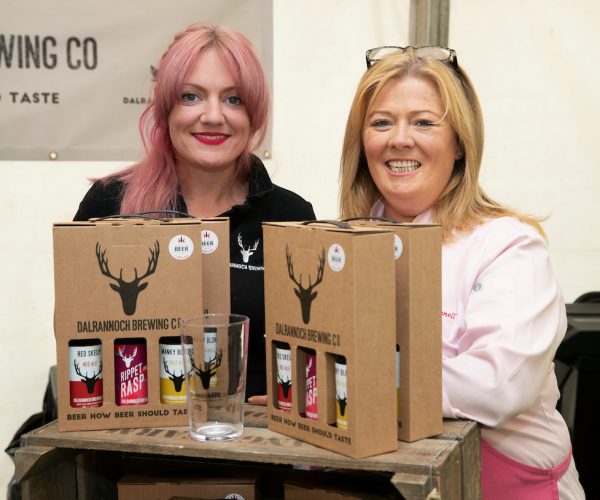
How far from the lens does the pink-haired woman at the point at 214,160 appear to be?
163 cm

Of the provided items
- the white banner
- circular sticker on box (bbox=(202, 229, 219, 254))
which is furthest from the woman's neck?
the white banner

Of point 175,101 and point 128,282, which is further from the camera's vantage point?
point 175,101

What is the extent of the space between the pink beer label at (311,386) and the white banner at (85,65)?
1.56 meters

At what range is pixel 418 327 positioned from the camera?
3.68 ft

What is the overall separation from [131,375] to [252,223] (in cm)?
58

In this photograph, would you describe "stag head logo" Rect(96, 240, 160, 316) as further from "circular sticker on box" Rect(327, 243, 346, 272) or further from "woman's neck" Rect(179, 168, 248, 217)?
"woman's neck" Rect(179, 168, 248, 217)

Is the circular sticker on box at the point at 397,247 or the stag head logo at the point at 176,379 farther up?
the circular sticker on box at the point at 397,247

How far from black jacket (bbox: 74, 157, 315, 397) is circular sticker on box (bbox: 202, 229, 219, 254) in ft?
1.04

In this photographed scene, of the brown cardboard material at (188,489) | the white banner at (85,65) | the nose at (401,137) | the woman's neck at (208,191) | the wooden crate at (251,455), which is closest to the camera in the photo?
the wooden crate at (251,455)

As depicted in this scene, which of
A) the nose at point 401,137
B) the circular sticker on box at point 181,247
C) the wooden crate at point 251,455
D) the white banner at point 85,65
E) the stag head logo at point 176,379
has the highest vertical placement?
the white banner at point 85,65

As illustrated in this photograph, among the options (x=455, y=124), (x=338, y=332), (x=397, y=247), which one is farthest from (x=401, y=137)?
(x=338, y=332)

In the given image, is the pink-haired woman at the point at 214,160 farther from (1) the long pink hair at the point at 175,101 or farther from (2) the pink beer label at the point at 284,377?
(2) the pink beer label at the point at 284,377

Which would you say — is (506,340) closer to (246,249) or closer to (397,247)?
(397,247)

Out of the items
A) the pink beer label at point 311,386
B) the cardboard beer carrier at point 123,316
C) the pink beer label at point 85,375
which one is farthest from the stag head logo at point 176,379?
the pink beer label at point 311,386
